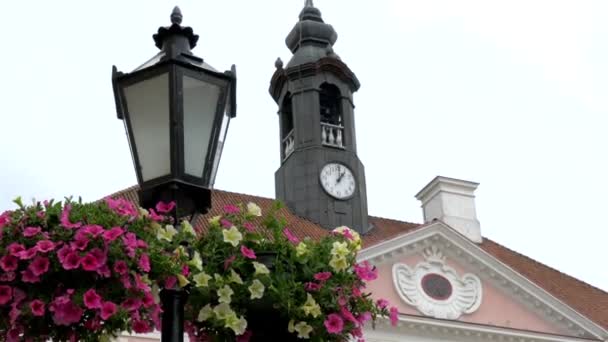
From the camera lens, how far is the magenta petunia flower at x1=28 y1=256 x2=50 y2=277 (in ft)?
16.2

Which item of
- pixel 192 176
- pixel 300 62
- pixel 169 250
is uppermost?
pixel 300 62

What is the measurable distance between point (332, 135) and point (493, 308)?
611cm

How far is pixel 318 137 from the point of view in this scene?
2586 cm

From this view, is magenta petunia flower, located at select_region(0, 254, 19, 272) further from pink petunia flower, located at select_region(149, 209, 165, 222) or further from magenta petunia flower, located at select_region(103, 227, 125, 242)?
pink petunia flower, located at select_region(149, 209, 165, 222)

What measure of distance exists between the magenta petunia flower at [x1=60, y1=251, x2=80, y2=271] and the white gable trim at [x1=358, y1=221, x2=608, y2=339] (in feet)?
59.6

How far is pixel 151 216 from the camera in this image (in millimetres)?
5277

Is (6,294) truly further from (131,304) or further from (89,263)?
(131,304)

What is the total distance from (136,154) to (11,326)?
1.05 metres

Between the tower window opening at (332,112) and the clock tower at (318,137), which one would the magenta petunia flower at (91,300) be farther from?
the tower window opening at (332,112)

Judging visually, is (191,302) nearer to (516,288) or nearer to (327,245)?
(327,245)

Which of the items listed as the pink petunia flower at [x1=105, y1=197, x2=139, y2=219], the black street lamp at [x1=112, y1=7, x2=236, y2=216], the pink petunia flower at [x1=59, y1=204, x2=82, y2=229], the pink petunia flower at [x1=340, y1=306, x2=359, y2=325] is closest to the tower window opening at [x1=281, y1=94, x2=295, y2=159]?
the pink petunia flower at [x1=340, y1=306, x2=359, y2=325]

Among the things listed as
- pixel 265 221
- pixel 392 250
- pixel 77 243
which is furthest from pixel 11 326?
pixel 392 250

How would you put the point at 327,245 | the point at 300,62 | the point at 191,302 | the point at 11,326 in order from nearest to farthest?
the point at 11,326, the point at 191,302, the point at 327,245, the point at 300,62

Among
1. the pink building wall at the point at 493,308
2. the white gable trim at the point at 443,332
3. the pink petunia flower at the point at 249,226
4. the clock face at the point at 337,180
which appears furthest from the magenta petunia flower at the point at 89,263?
the clock face at the point at 337,180
